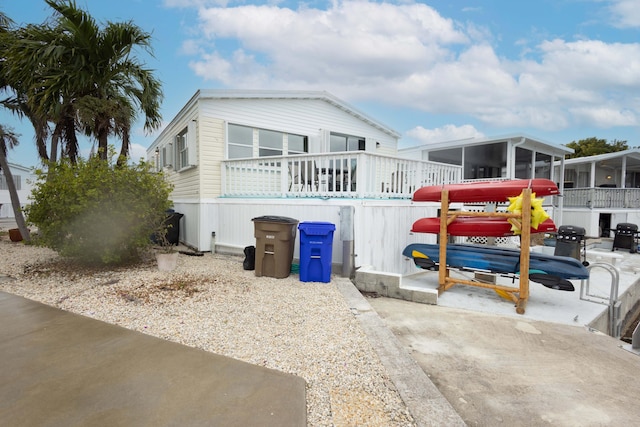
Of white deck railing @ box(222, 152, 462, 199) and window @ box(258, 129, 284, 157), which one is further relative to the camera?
window @ box(258, 129, 284, 157)

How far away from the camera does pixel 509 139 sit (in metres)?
11.3

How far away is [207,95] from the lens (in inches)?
311

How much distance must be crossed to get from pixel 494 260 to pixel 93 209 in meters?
6.75

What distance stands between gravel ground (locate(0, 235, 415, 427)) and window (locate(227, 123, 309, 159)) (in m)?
3.56

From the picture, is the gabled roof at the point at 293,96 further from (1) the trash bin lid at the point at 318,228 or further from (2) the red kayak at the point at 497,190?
(2) the red kayak at the point at 497,190

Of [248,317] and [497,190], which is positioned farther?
[497,190]

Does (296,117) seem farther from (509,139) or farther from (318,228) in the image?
(509,139)

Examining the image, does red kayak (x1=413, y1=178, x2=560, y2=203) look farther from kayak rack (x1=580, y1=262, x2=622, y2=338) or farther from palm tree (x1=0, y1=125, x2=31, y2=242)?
palm tree (x1=0, y1=125, x2=31, y2=242)

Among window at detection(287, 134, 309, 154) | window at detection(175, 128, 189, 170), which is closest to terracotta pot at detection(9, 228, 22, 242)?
window at detection(175, 128, 189, 170)

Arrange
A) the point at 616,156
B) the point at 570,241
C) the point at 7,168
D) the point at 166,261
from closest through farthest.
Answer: the point at 166,261
the point at 570,241
the point at 7,168
the point at 616,156

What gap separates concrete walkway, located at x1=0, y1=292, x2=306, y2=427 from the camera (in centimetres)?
192

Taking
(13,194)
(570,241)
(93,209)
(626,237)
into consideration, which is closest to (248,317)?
(93,209)

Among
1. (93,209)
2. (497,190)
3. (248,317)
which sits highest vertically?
(497,190)

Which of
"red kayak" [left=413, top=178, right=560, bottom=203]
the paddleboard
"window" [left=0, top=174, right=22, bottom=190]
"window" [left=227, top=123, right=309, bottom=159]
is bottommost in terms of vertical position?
the paddleboard
